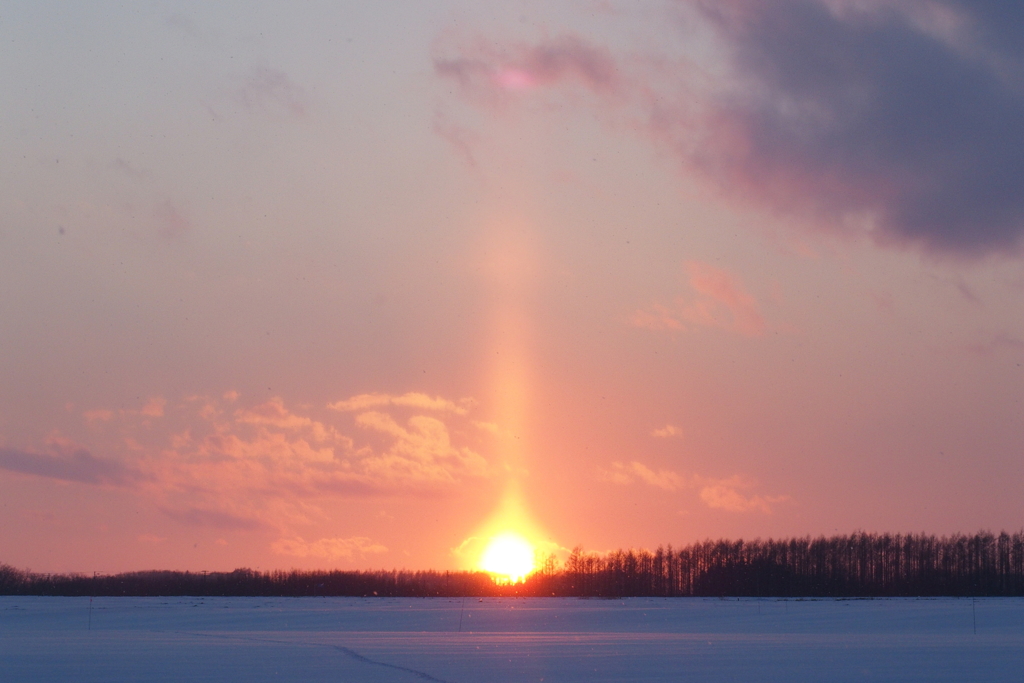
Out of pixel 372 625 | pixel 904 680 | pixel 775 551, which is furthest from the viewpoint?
pixel 775 551

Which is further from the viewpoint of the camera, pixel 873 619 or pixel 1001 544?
pixel 1001 544

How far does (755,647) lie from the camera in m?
31.0

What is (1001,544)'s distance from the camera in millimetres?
158750

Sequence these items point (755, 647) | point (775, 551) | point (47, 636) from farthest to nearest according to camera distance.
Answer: point (775, 551), point (47, 636), point (755, 647)

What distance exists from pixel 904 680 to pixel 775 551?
145628 millimetres

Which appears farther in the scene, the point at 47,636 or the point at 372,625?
the point at 372,625

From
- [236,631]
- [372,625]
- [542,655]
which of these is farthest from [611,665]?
[372,625]

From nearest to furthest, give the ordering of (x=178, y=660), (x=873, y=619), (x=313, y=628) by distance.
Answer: (x=178, y=660), (x=313, y=628), (x=873, y=619)

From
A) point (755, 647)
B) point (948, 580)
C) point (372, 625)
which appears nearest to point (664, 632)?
point (755, 647)

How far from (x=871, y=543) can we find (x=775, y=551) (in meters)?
16.4

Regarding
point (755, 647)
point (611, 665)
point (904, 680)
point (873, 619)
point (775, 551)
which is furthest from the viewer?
point (775, 551)

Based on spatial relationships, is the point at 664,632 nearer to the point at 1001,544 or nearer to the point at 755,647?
the point at 755,647

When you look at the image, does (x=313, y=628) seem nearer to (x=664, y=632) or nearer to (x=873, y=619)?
(x=664, y=632)

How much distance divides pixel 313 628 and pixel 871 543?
136594mm
